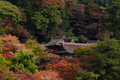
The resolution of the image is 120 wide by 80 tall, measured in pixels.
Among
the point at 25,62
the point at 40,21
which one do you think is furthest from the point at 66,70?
the point at 40,21

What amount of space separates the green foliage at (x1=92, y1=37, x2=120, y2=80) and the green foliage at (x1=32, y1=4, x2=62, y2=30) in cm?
1624

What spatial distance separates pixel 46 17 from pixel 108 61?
18.7 metres

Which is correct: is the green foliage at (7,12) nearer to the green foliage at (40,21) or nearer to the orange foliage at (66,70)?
the green foliage at (40,21)

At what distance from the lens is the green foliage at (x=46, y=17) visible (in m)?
26.8

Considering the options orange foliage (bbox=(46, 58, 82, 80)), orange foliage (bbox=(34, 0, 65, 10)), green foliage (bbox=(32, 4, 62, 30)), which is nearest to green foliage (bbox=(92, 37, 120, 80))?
orange foliage (bbox=(46, 58, 82, 80))

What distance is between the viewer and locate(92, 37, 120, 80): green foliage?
431 inches

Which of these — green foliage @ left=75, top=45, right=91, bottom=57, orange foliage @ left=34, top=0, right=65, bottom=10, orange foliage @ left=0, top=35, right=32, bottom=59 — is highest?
orange foliage @ left=34, top=0, right=65, bottom=10

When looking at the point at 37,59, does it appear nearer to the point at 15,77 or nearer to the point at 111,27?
the point at 111,27

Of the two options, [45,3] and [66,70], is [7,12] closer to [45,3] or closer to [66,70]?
[45,3]

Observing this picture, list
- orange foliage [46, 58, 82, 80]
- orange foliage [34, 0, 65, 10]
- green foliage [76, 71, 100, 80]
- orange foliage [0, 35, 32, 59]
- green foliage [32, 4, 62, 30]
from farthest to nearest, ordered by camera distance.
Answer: orange foliage [34, 0, 65, 10] < green foliage [32, 4, 62, 30] < orange foliage [0, 35, 32, 59] < orange foliage [46, 58, 82, 80] < green foliage [76, 71, 100, 80]

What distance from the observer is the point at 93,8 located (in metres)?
33.9

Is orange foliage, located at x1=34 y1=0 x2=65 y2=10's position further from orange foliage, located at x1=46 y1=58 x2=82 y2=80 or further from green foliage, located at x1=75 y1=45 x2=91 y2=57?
orange foliage, located at x1=46 y1=58 x2=82 y2=80

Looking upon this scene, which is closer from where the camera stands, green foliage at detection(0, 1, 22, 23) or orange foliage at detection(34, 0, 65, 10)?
green foliage at detection(0, 1, 22, 23)

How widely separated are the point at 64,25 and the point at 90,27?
545cm
